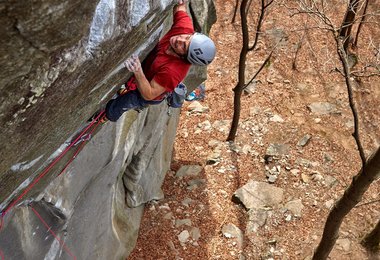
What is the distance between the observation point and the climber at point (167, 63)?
15.9ft

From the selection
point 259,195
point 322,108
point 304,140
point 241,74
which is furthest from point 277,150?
point 241,74

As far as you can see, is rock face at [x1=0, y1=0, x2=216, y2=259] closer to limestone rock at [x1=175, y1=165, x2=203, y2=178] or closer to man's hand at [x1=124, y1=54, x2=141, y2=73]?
man's hand at [x1=124, y1=54, x2=141, y2=73]

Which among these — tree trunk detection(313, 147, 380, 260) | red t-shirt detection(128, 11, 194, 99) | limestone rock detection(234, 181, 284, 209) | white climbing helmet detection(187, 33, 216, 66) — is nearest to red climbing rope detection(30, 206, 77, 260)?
red t-shirt detection(128, 11, 194, 99)

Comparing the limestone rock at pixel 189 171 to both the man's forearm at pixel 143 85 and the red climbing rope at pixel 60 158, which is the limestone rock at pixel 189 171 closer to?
the red climbing rope at pixel 60 158

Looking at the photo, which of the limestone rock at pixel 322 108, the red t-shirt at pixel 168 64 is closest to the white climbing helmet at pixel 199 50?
the red t-shirt at pixel 168 64

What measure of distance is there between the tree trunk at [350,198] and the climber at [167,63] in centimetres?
270

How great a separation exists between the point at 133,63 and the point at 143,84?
11.1 inches

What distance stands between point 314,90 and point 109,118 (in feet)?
31.3

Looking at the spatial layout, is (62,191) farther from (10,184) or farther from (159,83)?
(159,83)

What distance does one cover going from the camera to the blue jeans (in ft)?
17.9

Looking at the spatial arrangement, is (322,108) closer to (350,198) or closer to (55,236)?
(350,198)

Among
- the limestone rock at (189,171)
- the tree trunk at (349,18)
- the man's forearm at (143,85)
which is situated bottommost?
the limestone rock at (189,171)

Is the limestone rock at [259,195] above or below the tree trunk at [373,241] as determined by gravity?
above

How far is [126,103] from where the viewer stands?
5477mm
